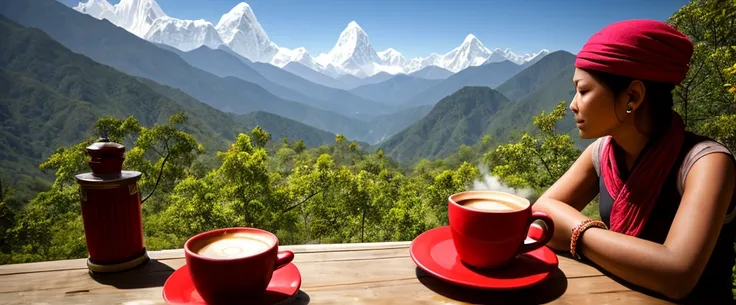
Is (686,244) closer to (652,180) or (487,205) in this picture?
(652,180)

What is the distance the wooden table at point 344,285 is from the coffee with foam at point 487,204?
0.87 feet

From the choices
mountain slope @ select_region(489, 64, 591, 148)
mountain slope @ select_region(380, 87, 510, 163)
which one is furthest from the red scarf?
mountain slope @ select_region(489, 64, 591, 148)

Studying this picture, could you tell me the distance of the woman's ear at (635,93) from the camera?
1409 millimetres

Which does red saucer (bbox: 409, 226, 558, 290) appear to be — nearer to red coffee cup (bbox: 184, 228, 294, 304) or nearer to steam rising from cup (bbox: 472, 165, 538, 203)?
red coffee cup (bbox: 184, 228, 294, 304)

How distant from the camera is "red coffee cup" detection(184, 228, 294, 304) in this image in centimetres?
103

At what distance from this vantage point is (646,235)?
5.04ft

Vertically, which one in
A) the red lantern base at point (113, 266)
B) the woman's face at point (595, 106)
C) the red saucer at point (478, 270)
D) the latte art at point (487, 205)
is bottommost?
the red lantern base at point (113, 266)

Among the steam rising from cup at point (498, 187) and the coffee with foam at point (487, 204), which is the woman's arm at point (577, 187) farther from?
the steam rising from cup at point (498, 187)

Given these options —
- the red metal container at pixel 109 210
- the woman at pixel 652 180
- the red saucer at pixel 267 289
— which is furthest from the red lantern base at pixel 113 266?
the woman at pixel 652 180

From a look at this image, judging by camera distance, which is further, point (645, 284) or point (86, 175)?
point (86, 175)

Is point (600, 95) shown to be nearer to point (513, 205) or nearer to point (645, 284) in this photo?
point (513, 205)

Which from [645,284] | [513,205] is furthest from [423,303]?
[645,284]

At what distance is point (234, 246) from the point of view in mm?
1161

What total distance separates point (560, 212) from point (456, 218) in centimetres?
57
